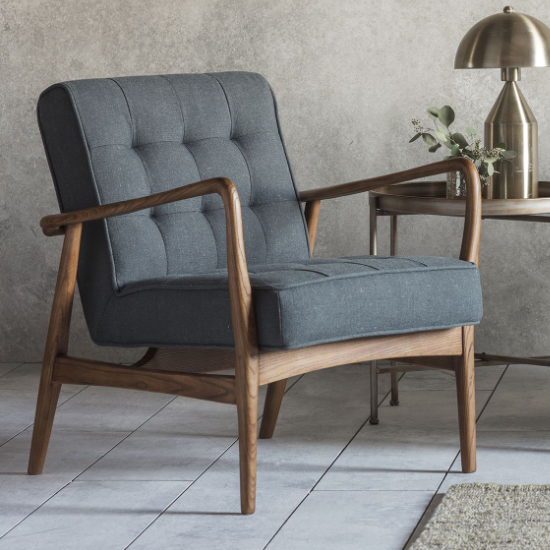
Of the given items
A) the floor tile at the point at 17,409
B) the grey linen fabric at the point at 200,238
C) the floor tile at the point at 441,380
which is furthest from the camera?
the floor tile at the point at 441,380

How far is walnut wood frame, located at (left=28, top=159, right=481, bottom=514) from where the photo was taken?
187 cm

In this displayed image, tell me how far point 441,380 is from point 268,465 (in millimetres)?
955

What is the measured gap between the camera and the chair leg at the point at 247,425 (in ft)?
6.14

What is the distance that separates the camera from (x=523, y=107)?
2.54 meters

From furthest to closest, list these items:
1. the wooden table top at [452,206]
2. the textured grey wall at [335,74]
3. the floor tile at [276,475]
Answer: the textured grey wall at [335,74]
the wooden table top at [452,206]
the floor tile at [276,475]

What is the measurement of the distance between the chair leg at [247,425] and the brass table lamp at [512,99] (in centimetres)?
99

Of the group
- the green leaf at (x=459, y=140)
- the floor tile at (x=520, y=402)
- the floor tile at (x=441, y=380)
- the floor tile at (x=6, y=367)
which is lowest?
the floor tile at (x=6, y=367)

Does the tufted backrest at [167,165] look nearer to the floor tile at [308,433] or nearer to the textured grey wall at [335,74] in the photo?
the floor tile at [308,433]

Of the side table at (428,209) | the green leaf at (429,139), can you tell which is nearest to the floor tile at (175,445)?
the side table at (428,209)

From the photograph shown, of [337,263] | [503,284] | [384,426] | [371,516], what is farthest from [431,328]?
[503,284]

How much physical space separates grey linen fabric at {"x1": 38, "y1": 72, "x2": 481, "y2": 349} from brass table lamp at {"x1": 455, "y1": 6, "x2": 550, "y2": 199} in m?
0.52

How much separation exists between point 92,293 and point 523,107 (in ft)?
3.85

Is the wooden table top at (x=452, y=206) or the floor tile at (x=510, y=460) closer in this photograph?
the floor tile at (x=510, y=460)

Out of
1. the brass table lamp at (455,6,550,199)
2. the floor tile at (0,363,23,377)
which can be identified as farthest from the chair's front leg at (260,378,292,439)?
the floor tile at (0,363,23,377)
